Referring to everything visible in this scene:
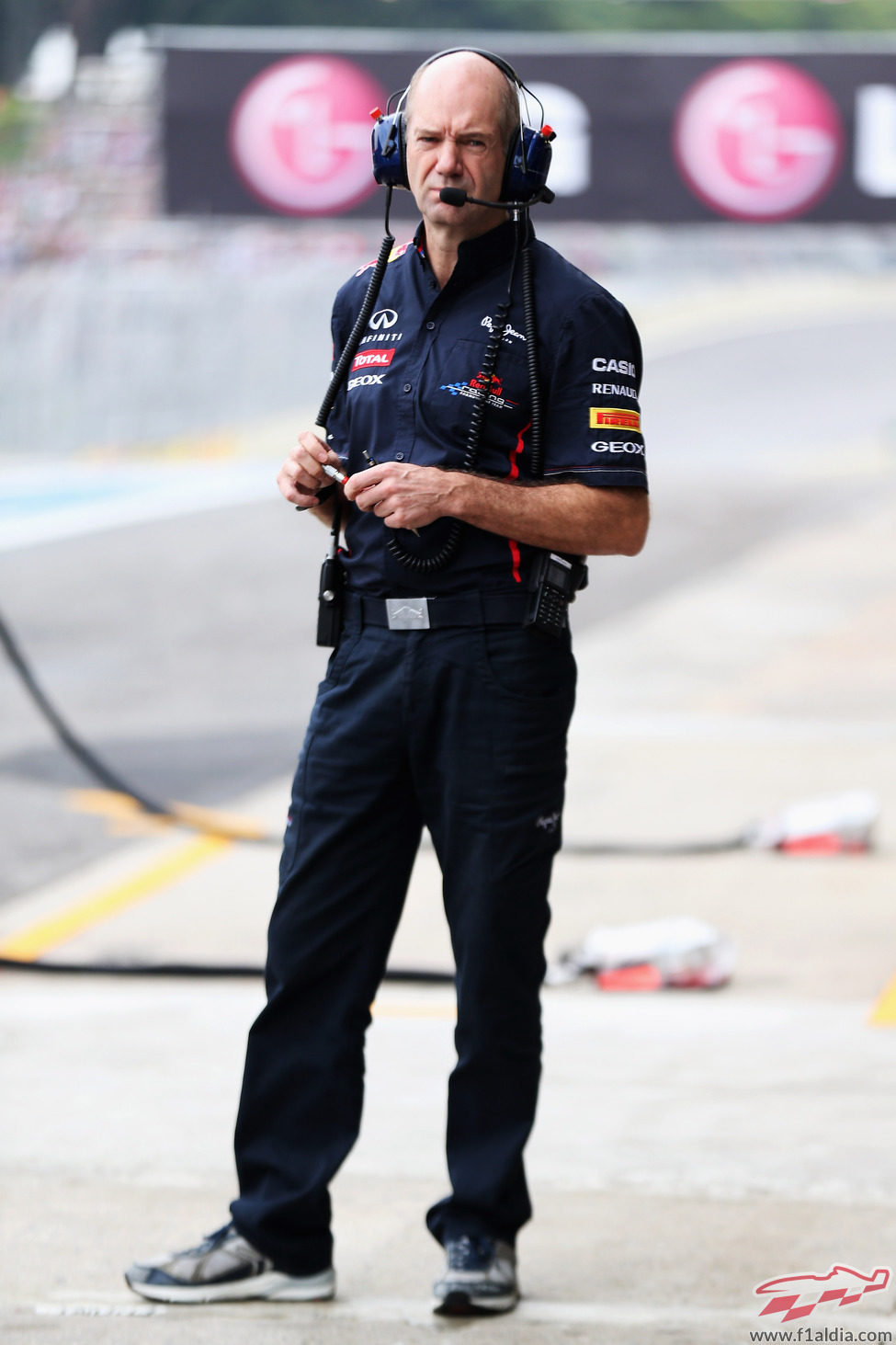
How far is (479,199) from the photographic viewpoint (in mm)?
2566

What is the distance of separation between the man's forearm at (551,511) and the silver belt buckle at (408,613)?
0.53 ft

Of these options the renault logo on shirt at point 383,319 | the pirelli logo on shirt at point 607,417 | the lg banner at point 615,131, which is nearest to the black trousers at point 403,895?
the pirelli logo on shirt at point 607,417

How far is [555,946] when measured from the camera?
491 centimetres

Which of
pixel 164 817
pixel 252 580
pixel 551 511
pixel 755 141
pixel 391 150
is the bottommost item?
pixel 164 817

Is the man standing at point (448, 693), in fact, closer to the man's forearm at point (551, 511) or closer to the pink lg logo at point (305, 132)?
the man's forearm at point (551, 511)

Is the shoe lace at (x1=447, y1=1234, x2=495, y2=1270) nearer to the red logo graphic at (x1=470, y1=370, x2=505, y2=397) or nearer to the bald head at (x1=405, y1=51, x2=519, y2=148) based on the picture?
the red logo graphic at (x1=470, y1=370, x2=505, y2=397)

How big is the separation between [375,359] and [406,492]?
275 mm

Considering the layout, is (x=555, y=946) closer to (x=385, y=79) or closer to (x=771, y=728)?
(x=771, y=728)

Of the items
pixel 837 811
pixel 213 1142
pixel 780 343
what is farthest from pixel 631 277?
pixel 213 1142

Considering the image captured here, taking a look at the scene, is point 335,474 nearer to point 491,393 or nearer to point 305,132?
point 491,393

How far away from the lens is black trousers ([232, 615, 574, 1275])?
2623 millimetres

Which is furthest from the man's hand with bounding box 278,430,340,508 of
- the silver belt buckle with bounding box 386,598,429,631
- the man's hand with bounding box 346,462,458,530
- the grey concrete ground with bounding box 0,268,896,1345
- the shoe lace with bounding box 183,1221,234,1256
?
the grey concrete ground with bounding box 0,268,896,1345

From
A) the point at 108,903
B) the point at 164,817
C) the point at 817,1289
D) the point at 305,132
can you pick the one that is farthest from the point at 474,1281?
the point at 305,132

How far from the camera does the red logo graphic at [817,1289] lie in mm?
2623
